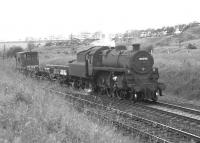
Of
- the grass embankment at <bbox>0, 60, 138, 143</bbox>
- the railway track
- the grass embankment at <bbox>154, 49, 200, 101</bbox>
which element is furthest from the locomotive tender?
the grass embankment at <bbox>0, 60, 138, 143</bbox>

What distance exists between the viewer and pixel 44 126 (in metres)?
8.12

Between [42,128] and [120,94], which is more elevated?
[42,128]

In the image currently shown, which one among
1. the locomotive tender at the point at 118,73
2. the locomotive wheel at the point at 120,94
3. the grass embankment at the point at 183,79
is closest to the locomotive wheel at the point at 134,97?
the locomotive tender at the point at 118,73

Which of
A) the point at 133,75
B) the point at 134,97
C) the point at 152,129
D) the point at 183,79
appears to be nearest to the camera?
the point at 152,129

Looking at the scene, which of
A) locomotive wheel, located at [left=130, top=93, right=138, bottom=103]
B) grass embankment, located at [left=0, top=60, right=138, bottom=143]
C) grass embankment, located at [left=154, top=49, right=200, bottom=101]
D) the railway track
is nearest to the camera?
grass embankment, located at [left=0, top=60, right=138, bottom=143]

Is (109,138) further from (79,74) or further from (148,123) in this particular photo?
(79,74)

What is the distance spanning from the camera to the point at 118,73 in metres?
19.2

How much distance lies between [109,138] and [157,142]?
8.13 feet

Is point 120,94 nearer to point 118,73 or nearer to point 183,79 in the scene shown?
point 118,73

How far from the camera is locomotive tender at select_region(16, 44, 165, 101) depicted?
18.0 m

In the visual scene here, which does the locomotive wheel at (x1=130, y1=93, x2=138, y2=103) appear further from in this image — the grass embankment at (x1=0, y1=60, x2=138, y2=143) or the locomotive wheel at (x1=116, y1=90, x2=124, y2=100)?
the grass embankment at (x1=0, y1=60, x2=138, y2=143)

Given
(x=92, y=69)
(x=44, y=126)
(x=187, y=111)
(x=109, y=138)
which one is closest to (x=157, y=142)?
(x=109, y=138)

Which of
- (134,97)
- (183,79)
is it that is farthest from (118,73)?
(183,79)


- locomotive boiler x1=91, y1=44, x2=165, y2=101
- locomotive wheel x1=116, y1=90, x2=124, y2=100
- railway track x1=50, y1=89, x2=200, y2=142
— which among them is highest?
locomotive boiler x1=91, y1=44, x2=165, y2=101
